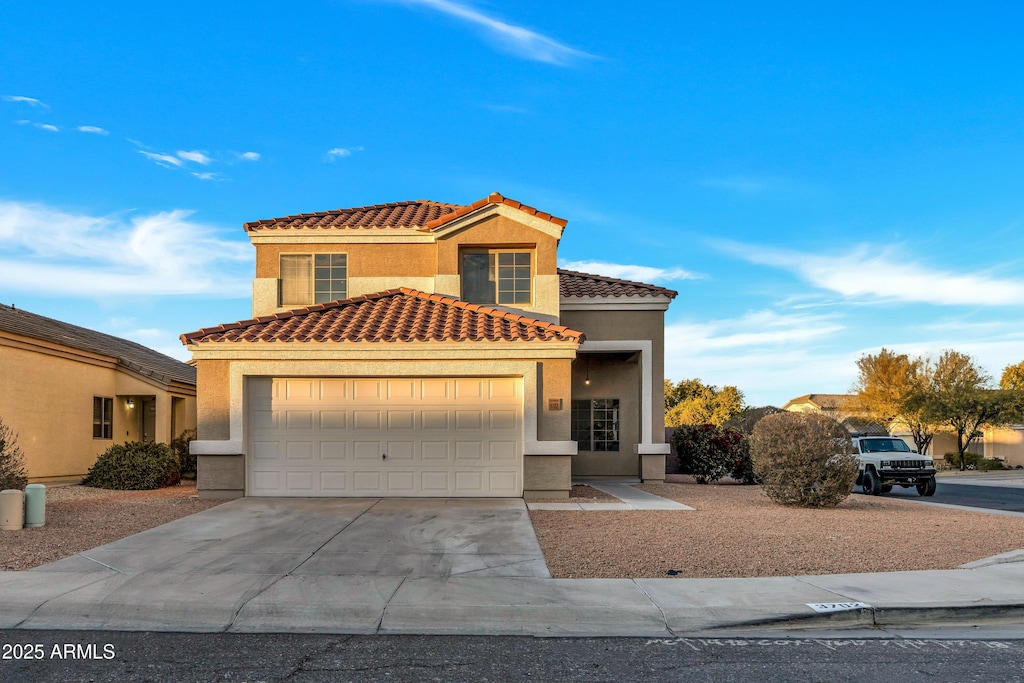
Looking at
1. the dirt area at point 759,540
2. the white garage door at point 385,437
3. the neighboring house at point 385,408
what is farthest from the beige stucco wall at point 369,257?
the dirt area at point 759,540

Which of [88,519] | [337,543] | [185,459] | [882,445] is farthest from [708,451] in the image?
[88,519]

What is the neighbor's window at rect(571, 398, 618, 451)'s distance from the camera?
22062 millimetres

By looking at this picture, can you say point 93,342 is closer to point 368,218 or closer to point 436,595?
point 368,218

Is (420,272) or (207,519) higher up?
(420,272)

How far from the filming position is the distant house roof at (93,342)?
Answer: 18953 millimetres

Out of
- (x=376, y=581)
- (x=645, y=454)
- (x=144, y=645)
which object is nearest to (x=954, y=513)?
(x=645, y=454)

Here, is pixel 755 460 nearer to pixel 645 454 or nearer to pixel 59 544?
pixel 645 454

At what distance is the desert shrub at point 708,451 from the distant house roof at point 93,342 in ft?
47.5

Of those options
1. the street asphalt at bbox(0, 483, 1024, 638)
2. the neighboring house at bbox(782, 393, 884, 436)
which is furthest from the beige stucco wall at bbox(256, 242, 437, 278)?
the neighboring house at bbox(782, 393, 884, 436)

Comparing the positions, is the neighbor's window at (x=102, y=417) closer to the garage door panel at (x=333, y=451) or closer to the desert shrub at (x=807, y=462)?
the garage door panel at (x=333, y=451)

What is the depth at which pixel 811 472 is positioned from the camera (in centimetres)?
1514

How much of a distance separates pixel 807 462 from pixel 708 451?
685 cm

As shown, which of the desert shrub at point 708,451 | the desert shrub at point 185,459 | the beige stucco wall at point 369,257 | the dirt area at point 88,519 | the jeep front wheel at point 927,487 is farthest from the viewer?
the jeep front wheel at point 927,487

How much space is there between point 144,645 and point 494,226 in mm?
13191
